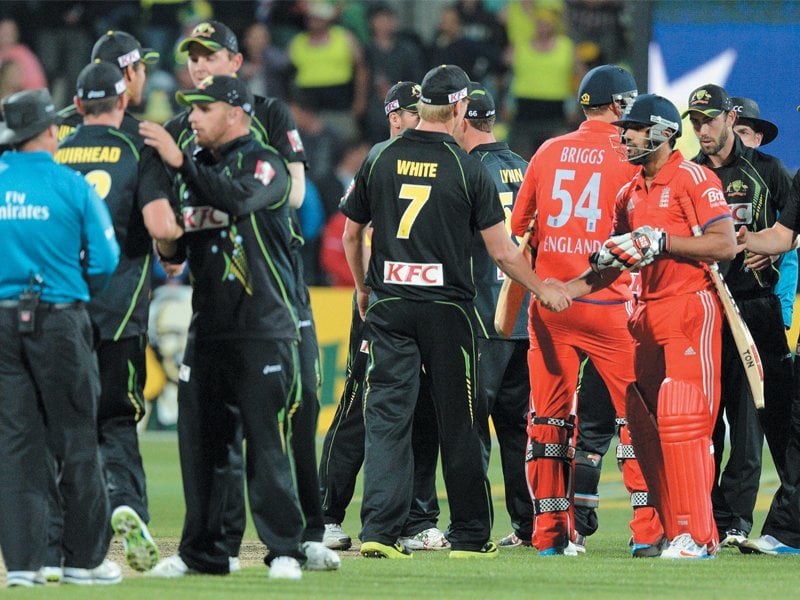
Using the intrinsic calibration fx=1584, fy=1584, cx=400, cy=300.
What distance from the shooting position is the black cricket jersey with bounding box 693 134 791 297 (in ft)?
31.9

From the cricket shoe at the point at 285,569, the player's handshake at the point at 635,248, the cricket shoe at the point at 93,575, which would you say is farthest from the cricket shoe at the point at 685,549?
the cricket shoe at the point at 93,575

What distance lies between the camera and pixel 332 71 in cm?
2073

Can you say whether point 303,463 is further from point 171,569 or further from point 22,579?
point 22,579

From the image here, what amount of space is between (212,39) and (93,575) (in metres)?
3.06

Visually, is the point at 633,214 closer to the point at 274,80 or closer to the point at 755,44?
the point at 755,44

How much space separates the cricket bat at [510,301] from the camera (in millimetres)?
9008

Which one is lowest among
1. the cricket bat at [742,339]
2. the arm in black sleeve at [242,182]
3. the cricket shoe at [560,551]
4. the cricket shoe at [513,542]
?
the cricket shoe at [513,542]

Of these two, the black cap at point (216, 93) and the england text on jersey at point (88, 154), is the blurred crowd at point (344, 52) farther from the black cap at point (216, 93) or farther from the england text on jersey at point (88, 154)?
the black cap at point (216, 93)

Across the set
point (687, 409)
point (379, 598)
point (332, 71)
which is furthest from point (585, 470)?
point (332, 71)

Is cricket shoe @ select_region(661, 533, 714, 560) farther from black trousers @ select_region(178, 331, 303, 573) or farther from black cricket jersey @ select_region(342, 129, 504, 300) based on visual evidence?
black trousers @ select_region(178, 331, 303, 573)

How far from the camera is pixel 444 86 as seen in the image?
846cm

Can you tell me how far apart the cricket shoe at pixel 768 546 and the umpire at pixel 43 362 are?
153 inches

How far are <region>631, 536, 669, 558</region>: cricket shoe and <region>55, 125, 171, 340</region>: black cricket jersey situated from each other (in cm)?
305

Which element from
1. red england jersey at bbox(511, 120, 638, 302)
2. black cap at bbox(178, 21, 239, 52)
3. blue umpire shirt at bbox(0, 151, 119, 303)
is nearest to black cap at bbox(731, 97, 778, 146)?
red england jersey at bbox(511, 120, 638, 302)
